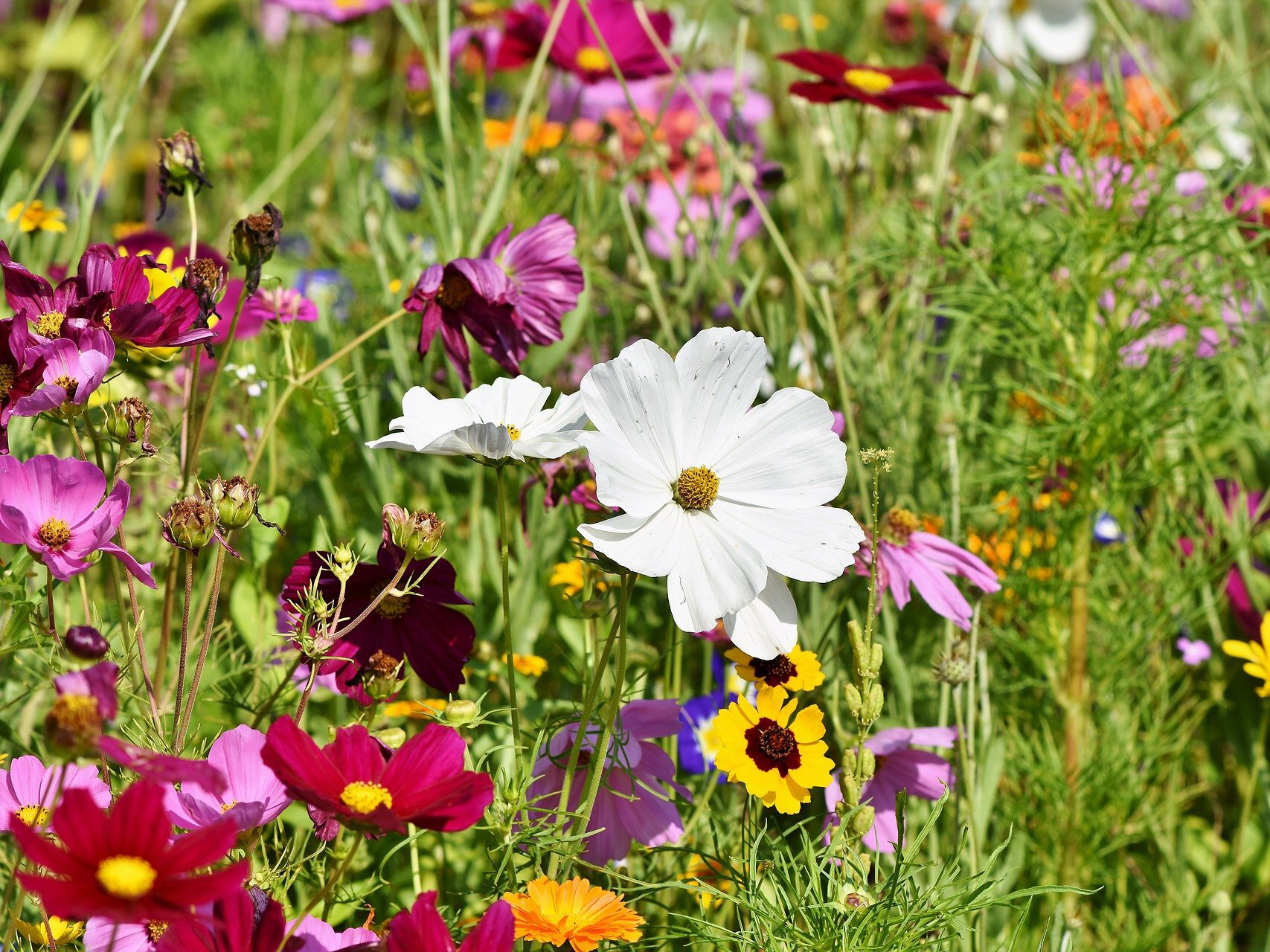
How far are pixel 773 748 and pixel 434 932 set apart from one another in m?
0.22

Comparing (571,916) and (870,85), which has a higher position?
(870,85)

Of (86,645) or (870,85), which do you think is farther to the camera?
(870,85)

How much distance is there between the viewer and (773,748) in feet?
2.07

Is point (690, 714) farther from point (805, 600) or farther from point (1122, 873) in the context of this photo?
point (1122, 873)

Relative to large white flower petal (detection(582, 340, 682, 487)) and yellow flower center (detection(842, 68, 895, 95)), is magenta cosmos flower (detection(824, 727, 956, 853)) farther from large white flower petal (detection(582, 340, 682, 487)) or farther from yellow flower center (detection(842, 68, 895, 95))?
yellow flower center (detection(842, 68, 895, 95))

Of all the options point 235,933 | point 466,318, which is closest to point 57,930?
point 235,933

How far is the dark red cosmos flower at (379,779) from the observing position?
48 centimetres

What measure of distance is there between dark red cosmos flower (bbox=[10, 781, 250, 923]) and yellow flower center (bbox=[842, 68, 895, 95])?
0.77 m

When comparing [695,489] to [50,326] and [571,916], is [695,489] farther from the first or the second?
[50,326]

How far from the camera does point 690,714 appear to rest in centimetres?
85

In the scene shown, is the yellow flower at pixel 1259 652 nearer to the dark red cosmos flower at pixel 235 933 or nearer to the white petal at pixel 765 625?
the white petal at pixel 765 625

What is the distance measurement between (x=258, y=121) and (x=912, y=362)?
36.5 inches

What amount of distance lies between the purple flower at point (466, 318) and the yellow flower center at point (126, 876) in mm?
369

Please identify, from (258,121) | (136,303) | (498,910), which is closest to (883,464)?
(498,910)
